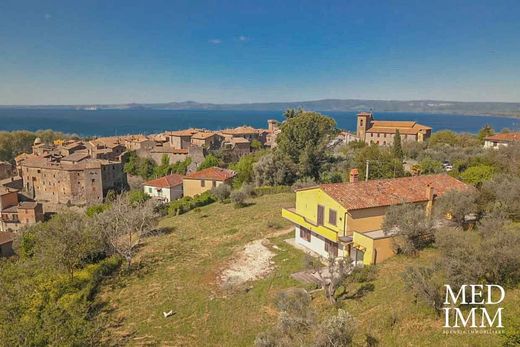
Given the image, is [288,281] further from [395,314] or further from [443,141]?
[443,141]

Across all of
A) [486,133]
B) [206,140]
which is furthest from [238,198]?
[486,133]

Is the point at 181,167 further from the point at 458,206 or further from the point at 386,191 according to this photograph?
the point at 458,206

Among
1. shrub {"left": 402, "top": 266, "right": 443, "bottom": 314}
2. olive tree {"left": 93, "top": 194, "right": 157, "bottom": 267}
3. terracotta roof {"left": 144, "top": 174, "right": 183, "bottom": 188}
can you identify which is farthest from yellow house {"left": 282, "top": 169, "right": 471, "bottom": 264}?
terracotta roof {"left": 144, "top": 174, "right": 183, "bottom": 188}

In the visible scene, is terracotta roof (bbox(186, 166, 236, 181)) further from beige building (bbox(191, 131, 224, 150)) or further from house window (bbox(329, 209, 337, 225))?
house window (bbox(329, 209, 337, 225))

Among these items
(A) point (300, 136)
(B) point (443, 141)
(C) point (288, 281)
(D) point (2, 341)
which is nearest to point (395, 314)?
(C) point (288, 281)

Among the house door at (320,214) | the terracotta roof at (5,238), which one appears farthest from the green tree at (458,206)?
the terracotta roof at (5,238)
